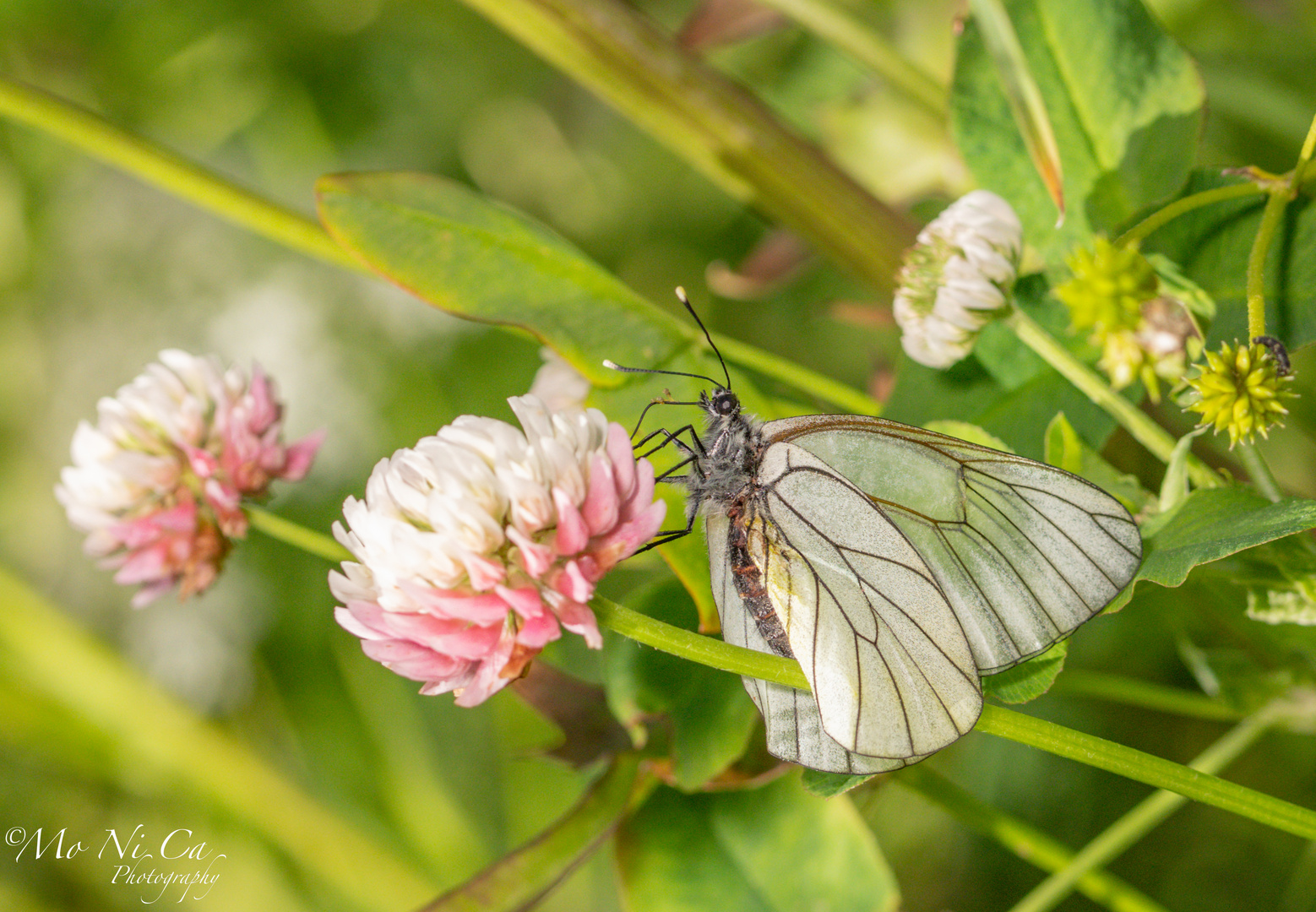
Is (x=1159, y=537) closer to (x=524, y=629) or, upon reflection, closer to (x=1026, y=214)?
(x=1026, y=214)

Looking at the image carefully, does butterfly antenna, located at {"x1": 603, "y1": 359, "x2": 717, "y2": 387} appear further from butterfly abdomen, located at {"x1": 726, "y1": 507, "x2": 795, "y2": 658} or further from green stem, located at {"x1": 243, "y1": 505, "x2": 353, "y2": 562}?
Result: green stem, located at {"x1": 243, "y1": 505, "x2": 353, "y2": 562}

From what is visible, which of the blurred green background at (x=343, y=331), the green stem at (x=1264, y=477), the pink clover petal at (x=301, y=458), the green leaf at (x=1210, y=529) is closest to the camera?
the green leaf at (x=1210, y=529)

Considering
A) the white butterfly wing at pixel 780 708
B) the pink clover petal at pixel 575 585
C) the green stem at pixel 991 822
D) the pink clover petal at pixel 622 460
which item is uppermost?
the pink clover petal at pixel 622 460

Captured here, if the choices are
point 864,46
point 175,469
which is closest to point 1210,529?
point 864,46

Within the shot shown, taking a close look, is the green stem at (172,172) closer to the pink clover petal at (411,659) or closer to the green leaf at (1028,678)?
the pink clover petal at (411,659)

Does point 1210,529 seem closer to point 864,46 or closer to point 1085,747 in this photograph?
point 1085,747

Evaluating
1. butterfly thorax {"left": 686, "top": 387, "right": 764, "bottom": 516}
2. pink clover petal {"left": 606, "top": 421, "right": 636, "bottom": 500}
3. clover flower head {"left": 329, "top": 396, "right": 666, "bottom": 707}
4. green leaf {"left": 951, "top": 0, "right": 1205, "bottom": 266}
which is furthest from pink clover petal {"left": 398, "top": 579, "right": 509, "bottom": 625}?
green leaf {"left": 951, "top": 0, "right": 1205, "bottom": 266}

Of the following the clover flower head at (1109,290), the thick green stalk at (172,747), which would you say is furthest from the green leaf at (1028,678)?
the thick green stalk at (172,747)
